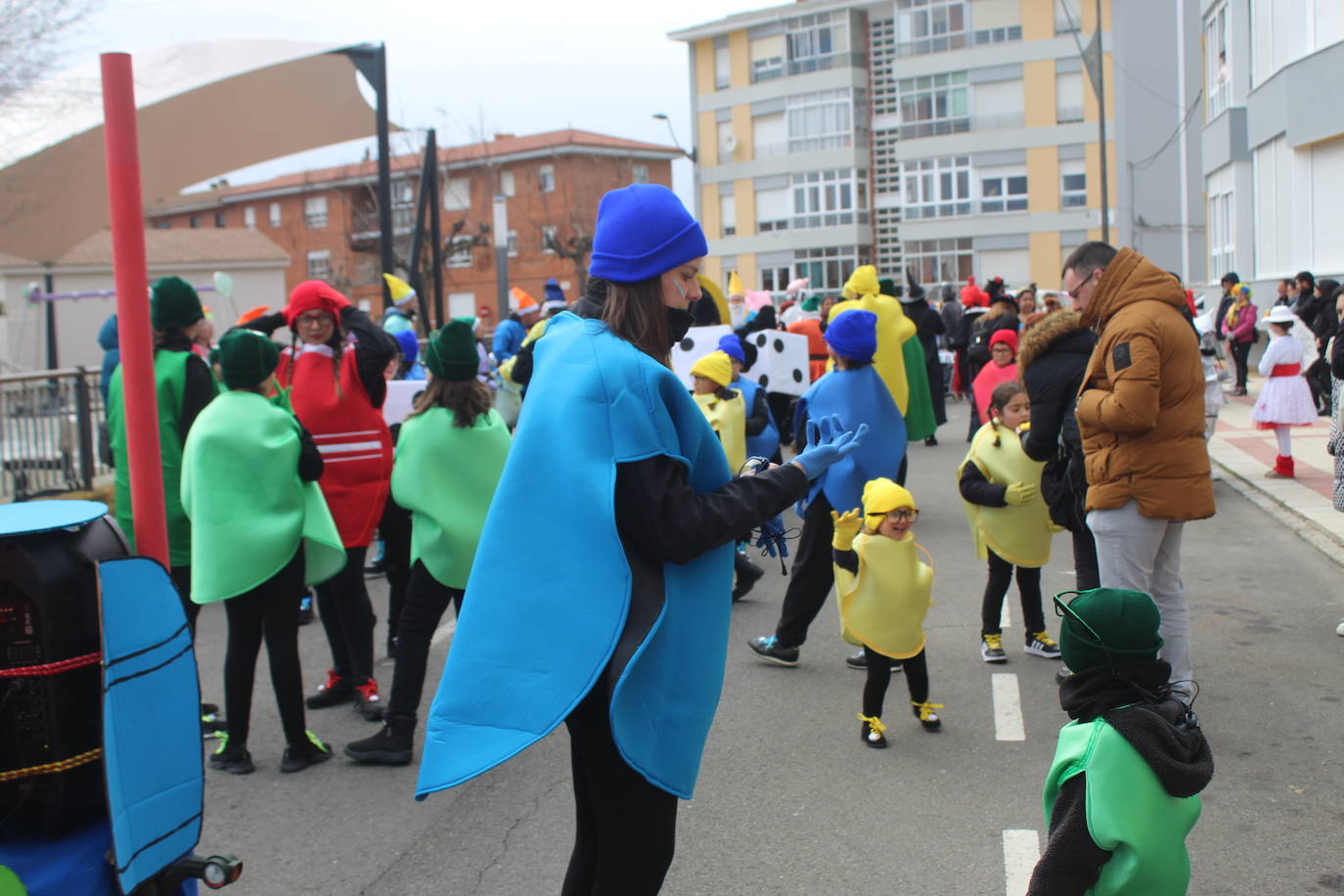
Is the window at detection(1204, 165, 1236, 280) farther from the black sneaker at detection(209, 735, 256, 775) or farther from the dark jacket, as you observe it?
the black sneaker at detection(209, 735, 256, 775)

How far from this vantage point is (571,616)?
2596 millimetres

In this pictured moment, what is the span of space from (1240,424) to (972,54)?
38473 millimetres

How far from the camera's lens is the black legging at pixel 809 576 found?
6461 millimetres

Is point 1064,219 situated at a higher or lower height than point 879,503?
higher

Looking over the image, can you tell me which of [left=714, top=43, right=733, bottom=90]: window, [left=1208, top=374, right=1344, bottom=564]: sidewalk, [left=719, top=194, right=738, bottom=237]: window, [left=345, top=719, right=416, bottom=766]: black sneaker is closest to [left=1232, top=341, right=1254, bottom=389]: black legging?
[left=1208, top=374, right=1344, bottom=564]: sidewalk

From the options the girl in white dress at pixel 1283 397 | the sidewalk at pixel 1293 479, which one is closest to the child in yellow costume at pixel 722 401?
the sidewalk at pixel 1293 479

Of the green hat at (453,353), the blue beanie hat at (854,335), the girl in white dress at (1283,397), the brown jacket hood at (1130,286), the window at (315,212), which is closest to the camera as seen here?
the brown jacket hood at (1130,286)

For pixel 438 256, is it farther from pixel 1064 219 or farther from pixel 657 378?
pixel 1064 219

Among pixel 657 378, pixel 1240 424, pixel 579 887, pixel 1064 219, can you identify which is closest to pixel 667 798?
pixel 579 887

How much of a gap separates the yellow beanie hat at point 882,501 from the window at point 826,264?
173 ft

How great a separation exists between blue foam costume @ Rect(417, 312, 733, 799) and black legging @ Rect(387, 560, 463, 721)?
8.84 ft

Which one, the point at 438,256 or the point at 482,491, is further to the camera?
the point at 438,256

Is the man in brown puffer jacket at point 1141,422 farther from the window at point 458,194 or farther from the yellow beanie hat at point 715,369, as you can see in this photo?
the window at point 458,194

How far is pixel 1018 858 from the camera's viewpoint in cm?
416
